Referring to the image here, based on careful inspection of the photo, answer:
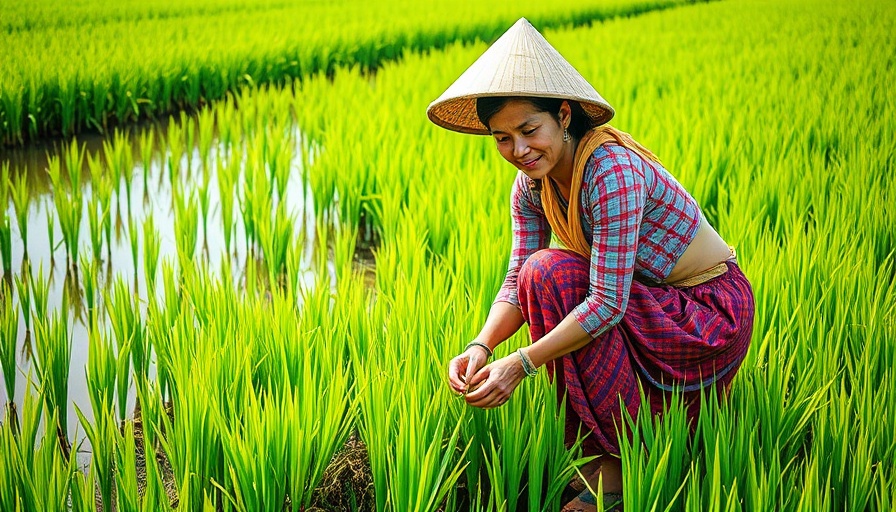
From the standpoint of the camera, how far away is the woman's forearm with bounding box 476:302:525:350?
1.58 m

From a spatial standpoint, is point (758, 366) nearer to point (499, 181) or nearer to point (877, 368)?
point (877, 368)

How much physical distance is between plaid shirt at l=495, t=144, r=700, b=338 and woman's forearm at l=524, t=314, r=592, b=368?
0.05ft

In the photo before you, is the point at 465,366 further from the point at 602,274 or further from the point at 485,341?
the point at 602,274

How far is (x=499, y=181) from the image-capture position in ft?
9.94

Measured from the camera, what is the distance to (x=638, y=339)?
150 cm

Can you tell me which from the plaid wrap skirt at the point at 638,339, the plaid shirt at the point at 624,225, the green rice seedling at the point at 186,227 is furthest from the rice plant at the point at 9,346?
the plaid shirt at the point at 624,225

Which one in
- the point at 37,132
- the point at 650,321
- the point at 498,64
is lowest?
the point at 37,132

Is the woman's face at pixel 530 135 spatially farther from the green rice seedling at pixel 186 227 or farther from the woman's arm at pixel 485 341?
the green rice seedling at pixel 186 227

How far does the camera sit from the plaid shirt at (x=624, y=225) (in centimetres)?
140

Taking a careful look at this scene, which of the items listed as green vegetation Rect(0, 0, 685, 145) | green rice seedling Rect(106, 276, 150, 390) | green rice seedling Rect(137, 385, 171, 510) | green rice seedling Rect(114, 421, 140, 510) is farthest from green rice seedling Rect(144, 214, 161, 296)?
green vegetation Rect(0, 0, 685, 145)

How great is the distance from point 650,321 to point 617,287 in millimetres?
129

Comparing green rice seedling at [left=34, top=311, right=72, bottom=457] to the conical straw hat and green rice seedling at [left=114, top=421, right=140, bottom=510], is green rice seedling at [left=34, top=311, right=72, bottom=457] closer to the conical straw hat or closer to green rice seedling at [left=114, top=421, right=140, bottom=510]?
green rice seedling at [left=114, top=421, right=140, bottom=510]

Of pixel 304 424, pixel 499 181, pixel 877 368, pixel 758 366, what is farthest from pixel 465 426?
pixel 499 181

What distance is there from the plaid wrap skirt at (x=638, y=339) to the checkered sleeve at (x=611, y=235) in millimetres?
66
